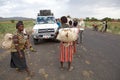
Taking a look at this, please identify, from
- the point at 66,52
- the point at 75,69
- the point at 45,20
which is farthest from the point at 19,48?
the point at 45,20

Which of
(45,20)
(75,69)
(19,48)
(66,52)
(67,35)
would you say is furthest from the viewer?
(45,20)

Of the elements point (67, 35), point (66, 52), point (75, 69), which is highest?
point (67, 35)

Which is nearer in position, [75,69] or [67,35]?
[67,35]

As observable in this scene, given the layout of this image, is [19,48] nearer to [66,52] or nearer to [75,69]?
[66,52]

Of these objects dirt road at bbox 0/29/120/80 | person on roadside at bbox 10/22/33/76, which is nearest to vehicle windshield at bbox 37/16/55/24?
dirt road at bbox 0/29/120/80

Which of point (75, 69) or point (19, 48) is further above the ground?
point (19, 48)

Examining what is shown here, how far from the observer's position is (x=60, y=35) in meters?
8.43

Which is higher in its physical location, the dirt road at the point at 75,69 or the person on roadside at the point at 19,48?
the person on roadside at the point at 19,48

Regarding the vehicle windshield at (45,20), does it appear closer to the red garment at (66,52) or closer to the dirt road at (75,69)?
the dirt road at (75,69)

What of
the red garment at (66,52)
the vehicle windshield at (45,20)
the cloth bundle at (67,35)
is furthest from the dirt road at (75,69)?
the vehicle windshield at (45,20)

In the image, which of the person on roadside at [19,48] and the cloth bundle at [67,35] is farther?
the cloth bundle at [67,35]

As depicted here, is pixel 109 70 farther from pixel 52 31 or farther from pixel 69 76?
pixel 52 31

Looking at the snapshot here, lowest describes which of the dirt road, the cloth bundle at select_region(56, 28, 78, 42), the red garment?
the dirt road

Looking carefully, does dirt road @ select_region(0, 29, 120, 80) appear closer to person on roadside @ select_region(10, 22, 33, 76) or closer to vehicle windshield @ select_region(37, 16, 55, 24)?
person on roadside @ select_region(10, 22, 33, 76)
